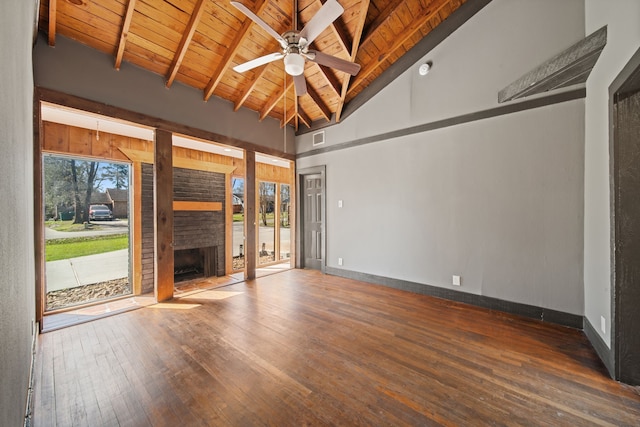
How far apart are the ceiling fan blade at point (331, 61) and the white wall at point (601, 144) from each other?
2197mm

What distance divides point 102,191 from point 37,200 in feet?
5.71

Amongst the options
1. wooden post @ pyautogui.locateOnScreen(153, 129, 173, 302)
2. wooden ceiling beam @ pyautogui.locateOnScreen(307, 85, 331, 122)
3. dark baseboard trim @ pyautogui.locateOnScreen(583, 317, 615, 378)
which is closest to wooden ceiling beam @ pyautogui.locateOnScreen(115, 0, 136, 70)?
wooden post @ pyautogui.locateOnScreen(153, 129, 173, 302)

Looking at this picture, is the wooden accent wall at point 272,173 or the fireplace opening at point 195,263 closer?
the fireplace opening at point 195,263

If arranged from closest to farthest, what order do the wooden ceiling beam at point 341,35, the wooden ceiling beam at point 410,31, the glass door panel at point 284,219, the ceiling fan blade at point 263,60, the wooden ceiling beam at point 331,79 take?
the ceiling fan blade at point 263,60
the wooden ceiling beam at point 410,31
the wooden ceiling beam at point 341,35
the wooden ceiling beam at point 331,79
the glass door panel at point 284,219

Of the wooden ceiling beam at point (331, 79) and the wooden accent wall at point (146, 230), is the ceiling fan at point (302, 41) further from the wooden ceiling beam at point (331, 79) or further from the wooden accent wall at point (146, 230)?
the wooden accent wall at point (146, 230)

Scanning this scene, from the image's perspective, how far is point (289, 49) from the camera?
269cm

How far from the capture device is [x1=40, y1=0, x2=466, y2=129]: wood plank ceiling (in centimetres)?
288

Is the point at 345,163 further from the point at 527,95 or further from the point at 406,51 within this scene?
the point at 527,95

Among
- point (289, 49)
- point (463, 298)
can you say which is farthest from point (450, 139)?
point (289, 49)

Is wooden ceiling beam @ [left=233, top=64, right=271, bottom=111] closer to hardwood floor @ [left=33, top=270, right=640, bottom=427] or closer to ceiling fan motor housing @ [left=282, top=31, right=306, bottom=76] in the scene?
ceiling fan motor housing @ [left=282, top=31, right=306, bottom=76]

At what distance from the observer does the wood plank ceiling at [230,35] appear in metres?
2.88

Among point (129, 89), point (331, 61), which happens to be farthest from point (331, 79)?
point (129, 89)

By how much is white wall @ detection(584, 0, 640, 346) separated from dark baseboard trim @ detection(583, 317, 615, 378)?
53 mm

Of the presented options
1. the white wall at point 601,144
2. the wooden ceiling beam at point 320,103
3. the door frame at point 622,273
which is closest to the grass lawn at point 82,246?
the wooden ceiling beam at point 320,103
